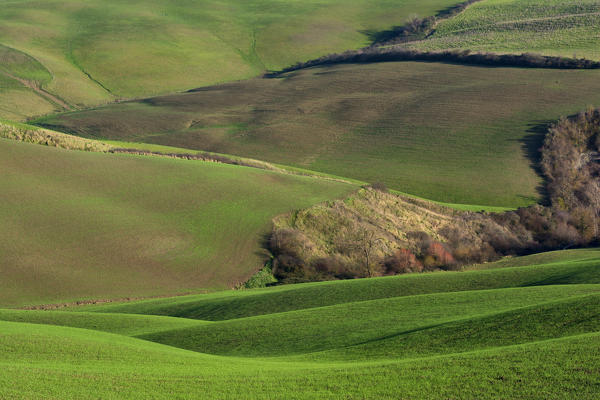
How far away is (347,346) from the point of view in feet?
60.0

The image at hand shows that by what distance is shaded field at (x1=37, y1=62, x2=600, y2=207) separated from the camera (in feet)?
203

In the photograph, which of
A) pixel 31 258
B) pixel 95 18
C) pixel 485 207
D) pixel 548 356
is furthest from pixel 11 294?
pixel 95 18

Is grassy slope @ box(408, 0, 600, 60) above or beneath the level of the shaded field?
above

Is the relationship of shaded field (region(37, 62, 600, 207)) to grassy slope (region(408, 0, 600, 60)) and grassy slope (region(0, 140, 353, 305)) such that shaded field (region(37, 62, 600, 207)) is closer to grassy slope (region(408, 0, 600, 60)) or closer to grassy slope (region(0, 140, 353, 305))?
grassy slope (region(408, 0, 600, 60))

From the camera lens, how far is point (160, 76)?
11281cm

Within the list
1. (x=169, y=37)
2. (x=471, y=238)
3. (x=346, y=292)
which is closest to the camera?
(x=346, y=292)

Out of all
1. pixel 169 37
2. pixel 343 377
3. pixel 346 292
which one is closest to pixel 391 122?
pixel 346 292

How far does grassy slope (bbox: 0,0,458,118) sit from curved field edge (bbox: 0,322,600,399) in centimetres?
8129

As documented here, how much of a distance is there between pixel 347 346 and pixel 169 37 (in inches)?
4698

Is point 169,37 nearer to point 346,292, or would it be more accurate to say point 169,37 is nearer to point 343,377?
point 346,292

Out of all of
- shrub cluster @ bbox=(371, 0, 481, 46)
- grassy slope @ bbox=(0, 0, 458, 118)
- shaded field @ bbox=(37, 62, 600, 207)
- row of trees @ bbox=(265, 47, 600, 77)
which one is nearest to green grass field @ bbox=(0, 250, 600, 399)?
shaded field @ bbox=(37, 62, 600, 207)

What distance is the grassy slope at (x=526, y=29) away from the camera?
9375 centimetres

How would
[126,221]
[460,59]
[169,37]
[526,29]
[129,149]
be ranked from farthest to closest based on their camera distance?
[169,37]
[526,29]
[460,59]
[129,149]
[126,221]

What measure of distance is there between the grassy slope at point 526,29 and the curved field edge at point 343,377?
83.3 meters
